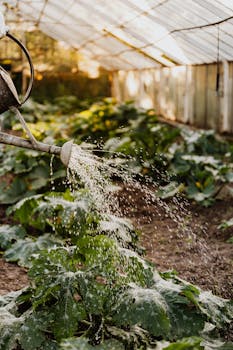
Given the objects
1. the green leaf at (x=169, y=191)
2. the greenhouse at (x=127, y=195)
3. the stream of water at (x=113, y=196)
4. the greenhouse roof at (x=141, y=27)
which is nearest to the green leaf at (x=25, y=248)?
the greenhouse at (x=127, y=195)

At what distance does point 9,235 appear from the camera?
4691mm

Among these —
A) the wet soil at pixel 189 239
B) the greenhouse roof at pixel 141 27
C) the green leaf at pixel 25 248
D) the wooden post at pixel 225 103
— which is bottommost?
the wet soil at pixel 189 239

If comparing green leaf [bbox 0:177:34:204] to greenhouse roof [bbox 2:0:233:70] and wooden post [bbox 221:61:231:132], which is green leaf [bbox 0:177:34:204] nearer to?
greenhouse roof [bbox 2:0:233:70]

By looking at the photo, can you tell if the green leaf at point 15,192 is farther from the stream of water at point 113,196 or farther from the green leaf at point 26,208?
the green leaf at point 26,208

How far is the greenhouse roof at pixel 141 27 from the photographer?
691 centimetres

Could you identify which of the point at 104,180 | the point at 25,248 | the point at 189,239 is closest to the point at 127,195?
the point at 189,239

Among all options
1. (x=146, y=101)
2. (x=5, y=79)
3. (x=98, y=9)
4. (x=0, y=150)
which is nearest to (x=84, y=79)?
(x=146, y=101)

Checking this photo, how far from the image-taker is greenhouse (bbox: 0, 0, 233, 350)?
9.68ft

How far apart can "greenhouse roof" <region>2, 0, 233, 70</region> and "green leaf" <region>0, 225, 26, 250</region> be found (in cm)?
280

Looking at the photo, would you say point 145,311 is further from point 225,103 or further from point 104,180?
point 225,103

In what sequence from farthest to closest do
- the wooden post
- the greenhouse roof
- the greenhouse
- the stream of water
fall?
1. the wooden post
2. the greenhouse roof
3. the stream of water
4. the greenhouse

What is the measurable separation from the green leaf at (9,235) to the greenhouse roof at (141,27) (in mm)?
2799

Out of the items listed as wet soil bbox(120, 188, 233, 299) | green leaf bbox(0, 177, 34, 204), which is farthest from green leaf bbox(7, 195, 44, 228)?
green leaf bbox(0, 177, 34, 204)

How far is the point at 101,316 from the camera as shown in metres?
3.08
